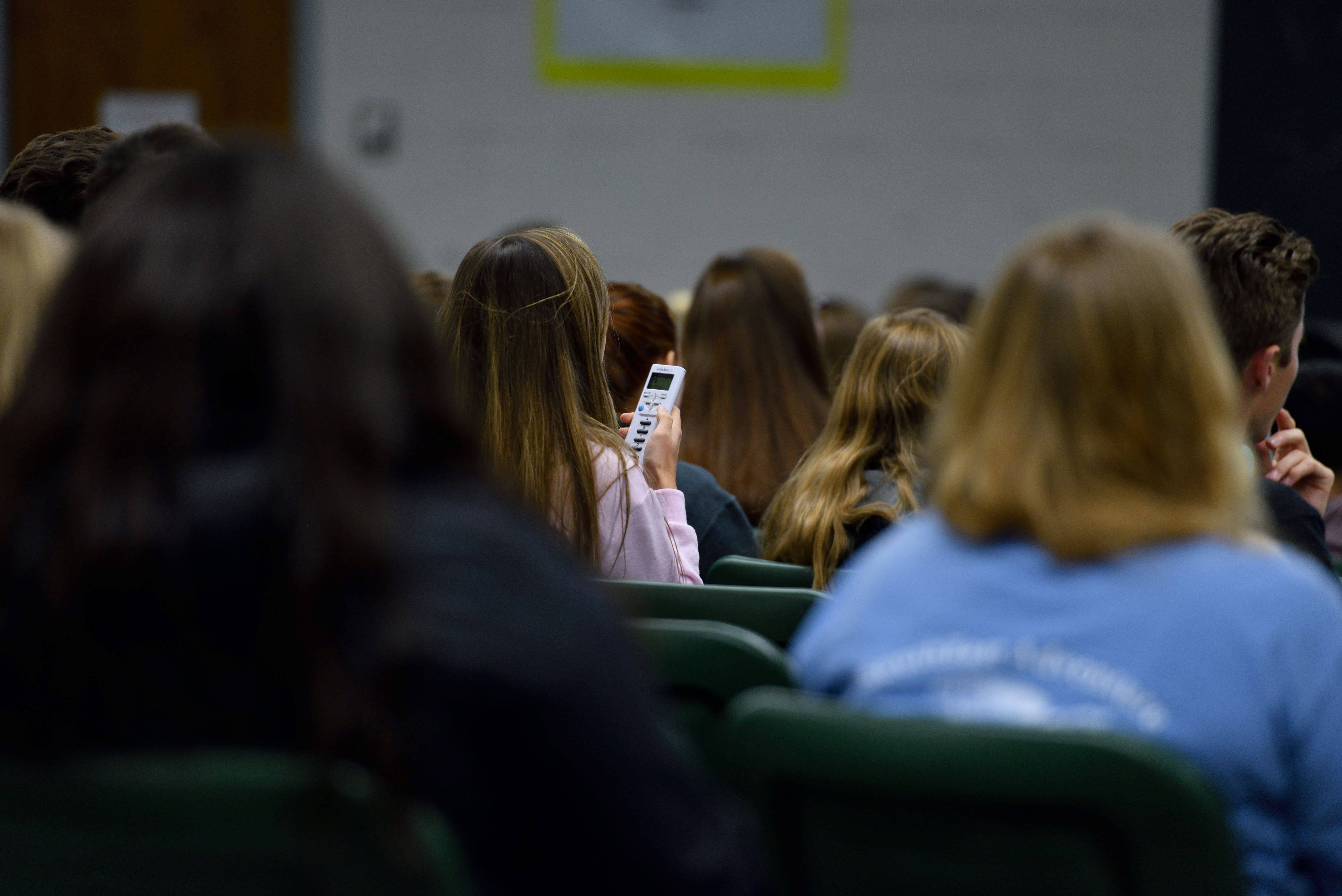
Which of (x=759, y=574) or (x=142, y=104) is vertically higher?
(x=142, y=104)

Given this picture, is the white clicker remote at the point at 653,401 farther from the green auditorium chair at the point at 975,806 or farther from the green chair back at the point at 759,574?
the green auditorium chair at the point at 975,806

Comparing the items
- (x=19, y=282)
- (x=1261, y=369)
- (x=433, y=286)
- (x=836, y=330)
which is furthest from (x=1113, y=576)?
(x=836, y=330)

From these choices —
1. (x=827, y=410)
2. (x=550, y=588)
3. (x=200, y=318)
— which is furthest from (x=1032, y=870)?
(x=827, y=410)

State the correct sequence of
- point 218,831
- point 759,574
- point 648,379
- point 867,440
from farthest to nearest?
point 648,379 < point 867,440 < point 759,574 < point 218,831

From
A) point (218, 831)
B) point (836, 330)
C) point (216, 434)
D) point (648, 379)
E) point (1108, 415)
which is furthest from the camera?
point (836, 330)

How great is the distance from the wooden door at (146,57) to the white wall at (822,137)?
0.18 meters

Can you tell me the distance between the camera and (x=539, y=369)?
200cm

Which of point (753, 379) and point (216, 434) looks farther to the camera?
point (753, 379)

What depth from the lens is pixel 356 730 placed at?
32.1 inches

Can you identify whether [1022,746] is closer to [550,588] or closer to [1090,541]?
[1090,541]

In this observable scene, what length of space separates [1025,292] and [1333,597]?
1.12ft

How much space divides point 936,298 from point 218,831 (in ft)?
12.8

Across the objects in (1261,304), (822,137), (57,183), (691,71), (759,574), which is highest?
(691,71)

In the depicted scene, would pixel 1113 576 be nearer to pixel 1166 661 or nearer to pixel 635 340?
pixel 1166 661
